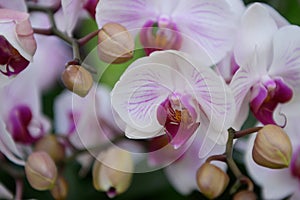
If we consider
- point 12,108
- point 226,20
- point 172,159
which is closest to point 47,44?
point 12,108

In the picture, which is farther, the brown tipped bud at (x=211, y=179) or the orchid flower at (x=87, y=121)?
the orchid flower at (x=87, y=121)

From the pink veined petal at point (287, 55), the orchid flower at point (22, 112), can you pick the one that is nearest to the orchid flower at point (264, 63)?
the pink veined petal at point (287, 55)

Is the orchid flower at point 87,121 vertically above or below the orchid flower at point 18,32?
below

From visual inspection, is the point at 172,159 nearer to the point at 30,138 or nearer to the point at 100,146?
the point at 100,146

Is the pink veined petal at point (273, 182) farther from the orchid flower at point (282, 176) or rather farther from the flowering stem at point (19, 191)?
the flowering stem at point (19, 191)

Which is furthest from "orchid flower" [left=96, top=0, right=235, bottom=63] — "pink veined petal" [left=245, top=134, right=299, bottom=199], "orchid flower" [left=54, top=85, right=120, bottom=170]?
"pink veined petal" [left=245, top=134, right=299, bottom=199]

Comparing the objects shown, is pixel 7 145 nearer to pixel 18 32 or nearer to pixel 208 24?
pixel 18 32

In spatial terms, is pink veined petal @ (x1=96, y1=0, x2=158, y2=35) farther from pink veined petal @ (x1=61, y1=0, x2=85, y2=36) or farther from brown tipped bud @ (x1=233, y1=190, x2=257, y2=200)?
brown tipped bud @ (x1=233, y1=190, x2=257, y2=200)
